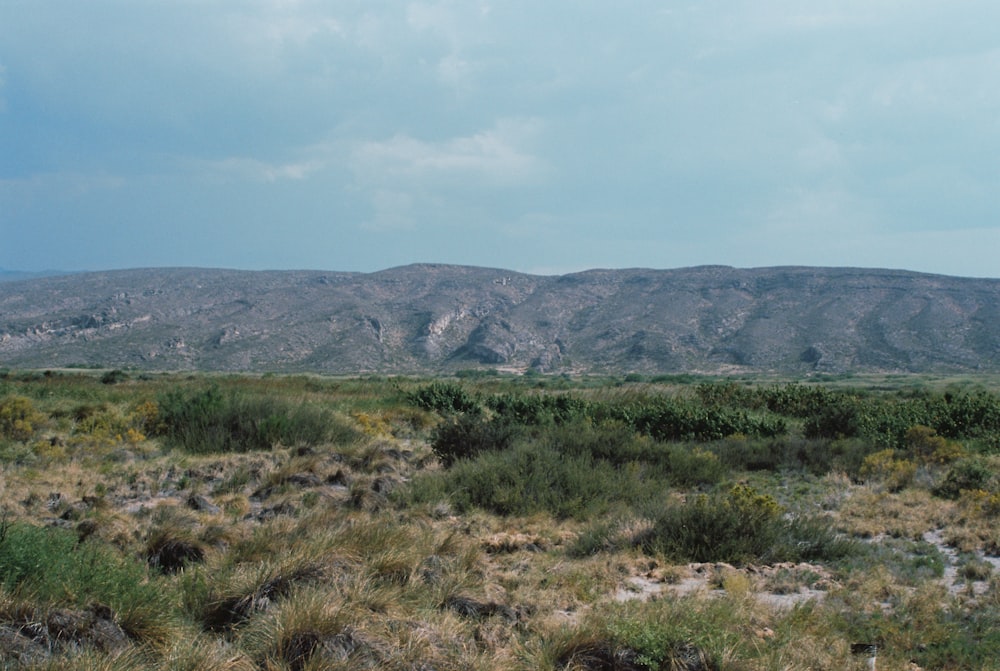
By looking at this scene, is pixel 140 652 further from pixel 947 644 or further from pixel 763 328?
pixel 763 328

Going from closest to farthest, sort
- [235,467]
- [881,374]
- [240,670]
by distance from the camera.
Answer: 1. [240,670]
2. [235,467]
3. [881,374]

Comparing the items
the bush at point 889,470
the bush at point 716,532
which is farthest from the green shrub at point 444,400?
the bush at point 716,532

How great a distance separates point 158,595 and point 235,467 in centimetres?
846

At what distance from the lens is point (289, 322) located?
75.2 meters

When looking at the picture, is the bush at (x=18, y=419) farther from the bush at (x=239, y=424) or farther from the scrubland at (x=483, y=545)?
the bush at (x=239, y=424)

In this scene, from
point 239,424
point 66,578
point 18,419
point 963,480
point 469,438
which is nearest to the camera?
point 66,578

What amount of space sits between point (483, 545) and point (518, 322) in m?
72.9

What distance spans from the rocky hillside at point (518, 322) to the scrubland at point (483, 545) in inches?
1928

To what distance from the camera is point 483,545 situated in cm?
813

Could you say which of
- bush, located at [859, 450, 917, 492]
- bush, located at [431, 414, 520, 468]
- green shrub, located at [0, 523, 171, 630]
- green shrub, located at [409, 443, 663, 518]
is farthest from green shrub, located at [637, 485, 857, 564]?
bush, located at [431, 414, 520, 468]

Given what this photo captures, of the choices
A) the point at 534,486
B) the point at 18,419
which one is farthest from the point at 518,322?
the point at 534,486

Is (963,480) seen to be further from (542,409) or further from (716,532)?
(542,409)

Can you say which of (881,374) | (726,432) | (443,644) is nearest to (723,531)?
(443,644)

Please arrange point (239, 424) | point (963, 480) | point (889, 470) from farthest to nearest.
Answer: point (239, 424), point (889, 470), point (963, 480)
